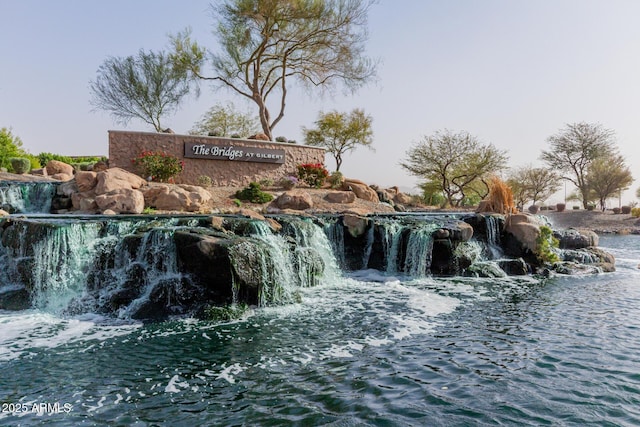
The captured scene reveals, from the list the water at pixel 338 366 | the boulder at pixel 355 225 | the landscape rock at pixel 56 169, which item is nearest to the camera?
the water at pixel 338 366

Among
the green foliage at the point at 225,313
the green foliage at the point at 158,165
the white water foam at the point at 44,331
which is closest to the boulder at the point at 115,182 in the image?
the green foliage at the point at 158,165

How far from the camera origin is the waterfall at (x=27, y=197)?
1640 cm

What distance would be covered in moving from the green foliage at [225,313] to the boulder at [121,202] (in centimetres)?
911

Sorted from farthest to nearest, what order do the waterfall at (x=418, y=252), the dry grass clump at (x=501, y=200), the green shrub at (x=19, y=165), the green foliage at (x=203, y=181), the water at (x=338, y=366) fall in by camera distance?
the green shrub at (x=19, y=165) → the green foliage at (x=203, y=181) → the dry grass clump at (x=501, y=200) → the waterfall at (x=418, y=252) → the water at (x=338, y=366)

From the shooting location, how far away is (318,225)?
13.8 metres

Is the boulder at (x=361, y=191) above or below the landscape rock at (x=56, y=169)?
below

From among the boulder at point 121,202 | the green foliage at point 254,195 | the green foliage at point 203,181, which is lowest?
the boulder at point 121,202

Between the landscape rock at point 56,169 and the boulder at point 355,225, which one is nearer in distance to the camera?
the boulder at point 355,225

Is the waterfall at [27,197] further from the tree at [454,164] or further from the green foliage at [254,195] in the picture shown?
the tree at [454,164]

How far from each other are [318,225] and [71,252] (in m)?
6.91

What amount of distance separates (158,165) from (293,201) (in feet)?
21.8

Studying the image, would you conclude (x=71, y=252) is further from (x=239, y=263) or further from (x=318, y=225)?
(x=318, y=225)

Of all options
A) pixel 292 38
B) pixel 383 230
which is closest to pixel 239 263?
pixel 383 230

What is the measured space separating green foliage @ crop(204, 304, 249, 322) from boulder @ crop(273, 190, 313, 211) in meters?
11.9
